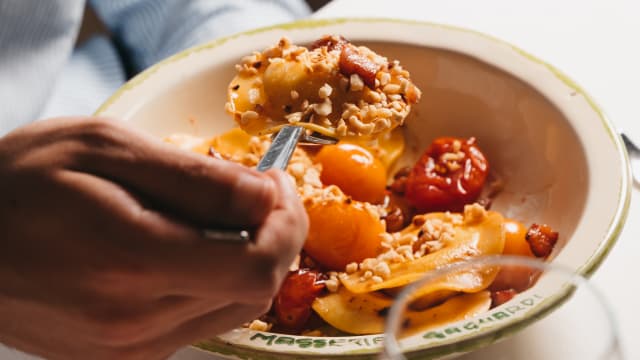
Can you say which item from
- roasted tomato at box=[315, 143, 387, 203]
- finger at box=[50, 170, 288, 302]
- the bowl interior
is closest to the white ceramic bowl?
the bowl interior

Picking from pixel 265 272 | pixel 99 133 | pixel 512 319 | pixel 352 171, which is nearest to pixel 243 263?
pixel 265 272

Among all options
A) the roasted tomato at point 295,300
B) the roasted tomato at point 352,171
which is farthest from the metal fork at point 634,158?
the roasted tomato at point 295,300

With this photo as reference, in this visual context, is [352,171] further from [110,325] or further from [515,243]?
[110,325]

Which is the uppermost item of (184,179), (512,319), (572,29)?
(572,29)

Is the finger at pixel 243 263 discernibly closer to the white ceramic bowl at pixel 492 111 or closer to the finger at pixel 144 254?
the finger at pixel 144 254

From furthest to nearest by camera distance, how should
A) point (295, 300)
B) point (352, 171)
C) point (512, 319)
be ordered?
point (352, 171)
point (295, 300)
point (512, 319)

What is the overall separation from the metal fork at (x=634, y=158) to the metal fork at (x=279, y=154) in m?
0.37

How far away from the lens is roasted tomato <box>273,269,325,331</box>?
0.82 meters

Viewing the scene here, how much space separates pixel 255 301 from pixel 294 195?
0.08 meters

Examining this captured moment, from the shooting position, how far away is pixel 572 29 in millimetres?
1256

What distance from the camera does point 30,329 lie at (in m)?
0.60

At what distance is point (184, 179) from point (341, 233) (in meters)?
0.36

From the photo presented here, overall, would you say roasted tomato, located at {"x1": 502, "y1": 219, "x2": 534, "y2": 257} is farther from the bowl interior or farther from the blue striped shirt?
the blue striped shirt

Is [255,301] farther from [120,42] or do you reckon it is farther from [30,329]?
[120,42]
